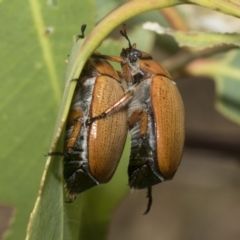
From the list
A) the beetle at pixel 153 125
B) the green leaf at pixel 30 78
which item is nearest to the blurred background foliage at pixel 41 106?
the green leaf at pixel 30 78

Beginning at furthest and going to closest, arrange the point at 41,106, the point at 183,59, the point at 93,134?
the point at 183,59 → the point at 41,106 → the point at 93,134

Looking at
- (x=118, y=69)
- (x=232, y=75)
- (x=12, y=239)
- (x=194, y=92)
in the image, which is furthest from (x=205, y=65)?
(x=194, y=92)

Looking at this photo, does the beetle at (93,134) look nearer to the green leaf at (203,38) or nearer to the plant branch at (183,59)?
the green leaf at (203,38)

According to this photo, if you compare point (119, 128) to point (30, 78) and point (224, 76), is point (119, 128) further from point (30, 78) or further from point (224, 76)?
point (224, 76)

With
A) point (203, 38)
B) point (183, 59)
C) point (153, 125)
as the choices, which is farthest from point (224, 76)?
point (153, 125)

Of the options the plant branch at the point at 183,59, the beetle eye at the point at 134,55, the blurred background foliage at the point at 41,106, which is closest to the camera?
the blurred background foliage at the point at 41,106

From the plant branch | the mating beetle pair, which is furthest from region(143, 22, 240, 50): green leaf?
the plant branch
